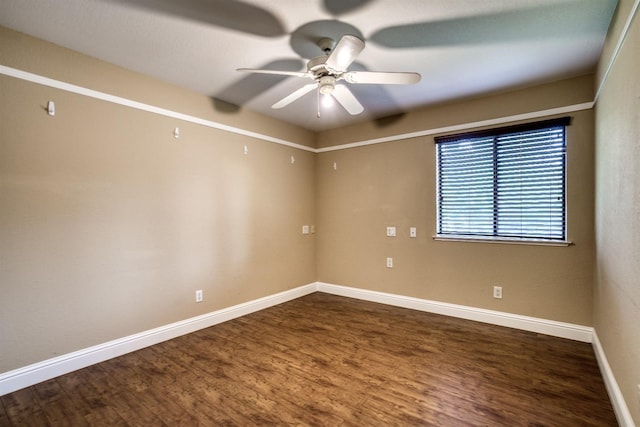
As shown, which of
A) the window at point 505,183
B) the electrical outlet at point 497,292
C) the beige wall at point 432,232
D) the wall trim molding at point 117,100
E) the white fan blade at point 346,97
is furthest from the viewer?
the electrical outlet at point 497,292

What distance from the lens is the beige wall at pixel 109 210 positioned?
2186 millimetres

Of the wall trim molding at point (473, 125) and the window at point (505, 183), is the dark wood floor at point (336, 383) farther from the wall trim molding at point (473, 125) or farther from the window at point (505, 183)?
the wall trim molding at point (473, 125)

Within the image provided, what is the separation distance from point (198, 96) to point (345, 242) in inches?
108

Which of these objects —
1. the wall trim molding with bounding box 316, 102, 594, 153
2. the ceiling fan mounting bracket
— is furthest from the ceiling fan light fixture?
the wall trim molding with bounding box 316, 102, 594, 153

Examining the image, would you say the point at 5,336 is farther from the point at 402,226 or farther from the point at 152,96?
the point at 402,226

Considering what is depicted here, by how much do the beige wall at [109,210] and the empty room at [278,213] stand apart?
0.02 m

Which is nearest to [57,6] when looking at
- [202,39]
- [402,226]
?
[202,39]

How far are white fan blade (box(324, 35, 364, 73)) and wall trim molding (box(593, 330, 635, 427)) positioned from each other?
2555 mm

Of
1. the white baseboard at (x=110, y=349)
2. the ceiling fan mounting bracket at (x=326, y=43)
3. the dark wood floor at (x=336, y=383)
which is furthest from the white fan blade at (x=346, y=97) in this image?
the white baseboard at (x=110, y=349)

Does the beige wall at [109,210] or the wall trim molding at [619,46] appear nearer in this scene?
the wall trim molding at [619,46]

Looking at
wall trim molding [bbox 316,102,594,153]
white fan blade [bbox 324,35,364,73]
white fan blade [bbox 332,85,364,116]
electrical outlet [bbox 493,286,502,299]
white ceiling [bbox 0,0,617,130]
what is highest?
white ceiling [bbox 0,0,617,130]

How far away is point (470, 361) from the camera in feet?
8.28

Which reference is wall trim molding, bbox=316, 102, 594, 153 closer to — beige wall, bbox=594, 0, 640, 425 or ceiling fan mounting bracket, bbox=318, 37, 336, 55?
beige wall, bbox=594, 0, 640, 425

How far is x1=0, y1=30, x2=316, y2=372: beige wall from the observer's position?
2.19m
